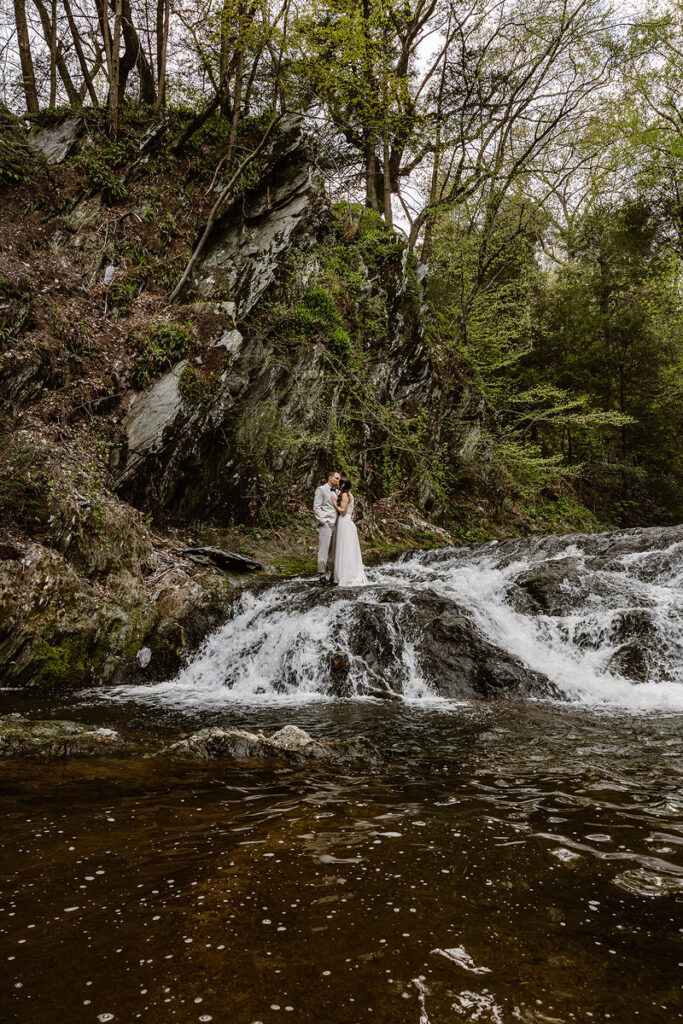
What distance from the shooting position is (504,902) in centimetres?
229

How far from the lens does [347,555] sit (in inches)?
414

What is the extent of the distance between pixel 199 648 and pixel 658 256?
22.2 metres

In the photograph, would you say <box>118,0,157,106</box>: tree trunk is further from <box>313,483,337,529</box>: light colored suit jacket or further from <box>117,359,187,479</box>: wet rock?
<box>313,483,337,529</box>: light colored suit jacket

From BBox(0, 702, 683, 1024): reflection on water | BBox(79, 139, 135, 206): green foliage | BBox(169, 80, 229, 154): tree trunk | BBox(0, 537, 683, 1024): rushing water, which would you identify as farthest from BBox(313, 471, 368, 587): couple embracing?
BBox(169, 80, 229, 154): tree trunk

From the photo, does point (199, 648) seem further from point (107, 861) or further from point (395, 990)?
point (395, 990)

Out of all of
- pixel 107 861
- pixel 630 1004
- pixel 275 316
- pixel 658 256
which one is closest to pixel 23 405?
pixel 275 316

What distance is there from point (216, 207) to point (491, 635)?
12173 millimetres

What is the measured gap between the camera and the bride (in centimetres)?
1046

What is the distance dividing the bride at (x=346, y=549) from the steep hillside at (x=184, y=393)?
2.08m

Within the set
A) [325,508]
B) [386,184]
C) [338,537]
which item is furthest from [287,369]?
[386,184]

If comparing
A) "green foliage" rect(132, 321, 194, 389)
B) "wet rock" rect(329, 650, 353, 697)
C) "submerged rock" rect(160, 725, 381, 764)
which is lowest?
"wet rock" rect(329, 650, 353, 697)

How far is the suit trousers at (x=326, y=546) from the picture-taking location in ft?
35.8

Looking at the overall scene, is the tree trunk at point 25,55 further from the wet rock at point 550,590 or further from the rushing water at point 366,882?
the rushing water at point 366,882

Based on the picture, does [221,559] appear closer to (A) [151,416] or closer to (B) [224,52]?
(A) [151,416]
